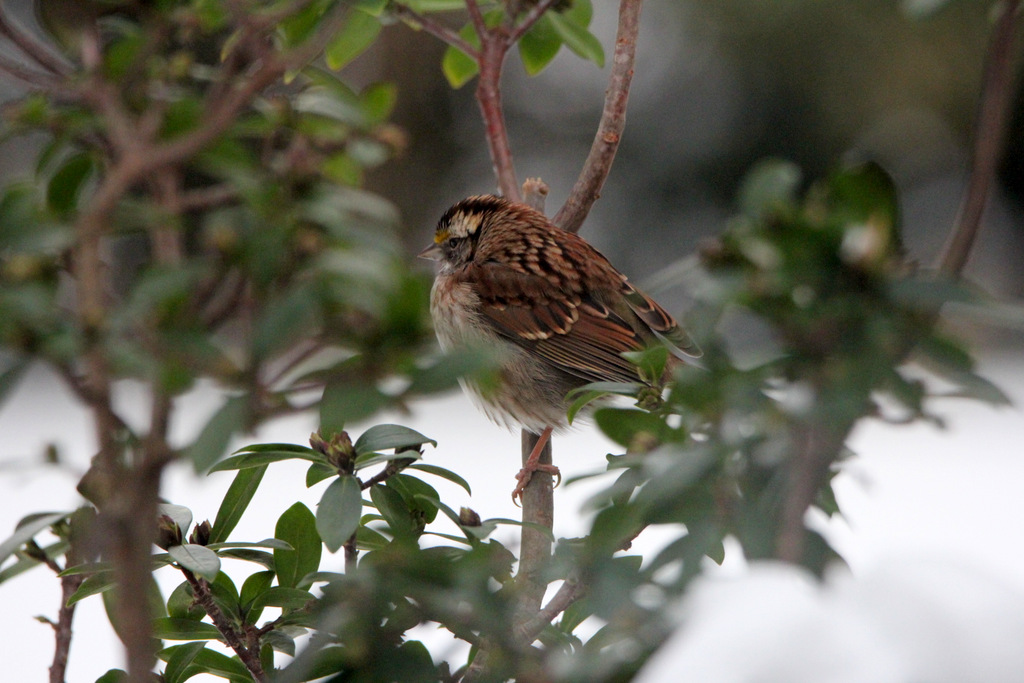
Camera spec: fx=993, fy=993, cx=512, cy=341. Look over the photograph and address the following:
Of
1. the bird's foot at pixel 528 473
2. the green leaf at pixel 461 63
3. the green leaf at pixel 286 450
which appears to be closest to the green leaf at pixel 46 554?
the green leaf at pixel 286 450

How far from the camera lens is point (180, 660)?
86cm

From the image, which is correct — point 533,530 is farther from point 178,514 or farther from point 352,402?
point 352,402

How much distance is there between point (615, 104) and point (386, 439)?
0.66 metres

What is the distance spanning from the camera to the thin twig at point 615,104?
1.32m

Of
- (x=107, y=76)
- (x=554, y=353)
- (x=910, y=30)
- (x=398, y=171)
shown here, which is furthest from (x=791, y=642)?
(x=910, y=30)

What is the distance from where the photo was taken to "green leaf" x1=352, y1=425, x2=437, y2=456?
88cm

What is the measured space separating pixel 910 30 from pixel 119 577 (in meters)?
4.62

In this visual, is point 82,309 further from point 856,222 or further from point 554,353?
point 554,353

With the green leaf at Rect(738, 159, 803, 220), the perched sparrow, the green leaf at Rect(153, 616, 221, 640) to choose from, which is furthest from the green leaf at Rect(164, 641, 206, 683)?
the perched sparrow

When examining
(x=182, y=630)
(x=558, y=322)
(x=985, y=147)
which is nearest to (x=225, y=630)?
(x=182, y=630)

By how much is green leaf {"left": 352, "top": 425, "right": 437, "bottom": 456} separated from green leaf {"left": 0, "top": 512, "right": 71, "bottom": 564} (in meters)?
0.25

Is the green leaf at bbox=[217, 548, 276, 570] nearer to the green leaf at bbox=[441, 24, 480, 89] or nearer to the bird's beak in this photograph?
the green leaf at bbox=[441, 24, 480, 89]

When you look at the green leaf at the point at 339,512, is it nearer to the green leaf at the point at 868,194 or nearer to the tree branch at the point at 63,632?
the tree branch at the point at 63,632

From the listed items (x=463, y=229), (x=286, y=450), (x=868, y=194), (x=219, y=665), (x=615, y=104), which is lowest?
(x=868, y=194)
